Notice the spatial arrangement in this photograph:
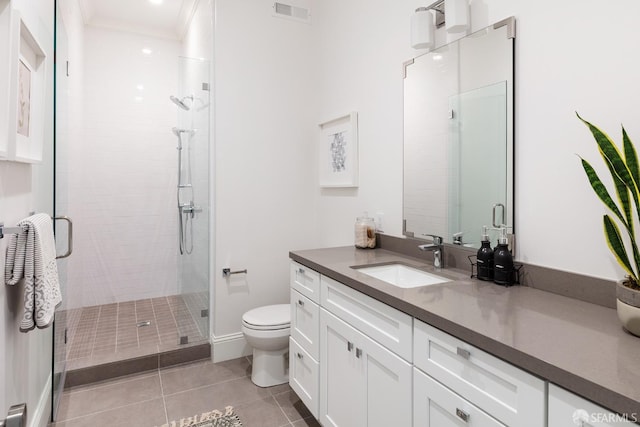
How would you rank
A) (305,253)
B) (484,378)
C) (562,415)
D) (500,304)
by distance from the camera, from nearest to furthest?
(562,415), (484,378), (500,304), (305,253)

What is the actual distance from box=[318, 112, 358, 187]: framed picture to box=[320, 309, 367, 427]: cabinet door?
1114 mm

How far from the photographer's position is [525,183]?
4.81 feet

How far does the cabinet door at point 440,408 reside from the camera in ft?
3.19

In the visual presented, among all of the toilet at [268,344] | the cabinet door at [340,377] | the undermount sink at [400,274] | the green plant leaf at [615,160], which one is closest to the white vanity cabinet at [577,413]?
the green plant leaf at [615,160]

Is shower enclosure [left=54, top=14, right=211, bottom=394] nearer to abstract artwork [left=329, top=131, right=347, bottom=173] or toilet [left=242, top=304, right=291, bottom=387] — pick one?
toilet [left=242, top=304, right=291, bottom=387]

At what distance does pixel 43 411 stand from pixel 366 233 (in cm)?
194

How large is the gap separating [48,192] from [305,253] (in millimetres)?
1397

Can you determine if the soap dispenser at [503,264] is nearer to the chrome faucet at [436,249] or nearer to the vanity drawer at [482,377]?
the chrome faucet at [436,249]

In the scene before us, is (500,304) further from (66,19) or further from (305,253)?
(66,19)

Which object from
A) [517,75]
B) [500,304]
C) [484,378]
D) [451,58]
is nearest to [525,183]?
[517,75]

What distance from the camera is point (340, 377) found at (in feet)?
5.38

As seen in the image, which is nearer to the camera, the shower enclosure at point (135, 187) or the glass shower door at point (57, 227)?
the glass shower door at point (57, 227)

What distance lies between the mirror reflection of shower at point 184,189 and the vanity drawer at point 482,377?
→ 2543 mm

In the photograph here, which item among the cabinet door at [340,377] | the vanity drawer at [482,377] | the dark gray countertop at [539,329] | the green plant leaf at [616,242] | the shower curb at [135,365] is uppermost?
the green plant leaf at [616,242]
